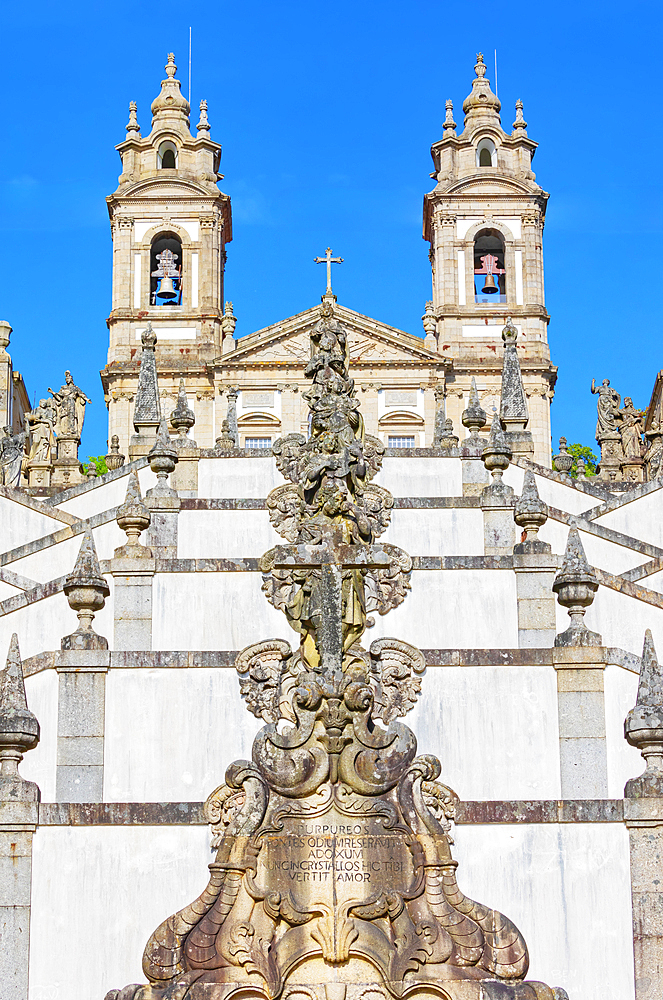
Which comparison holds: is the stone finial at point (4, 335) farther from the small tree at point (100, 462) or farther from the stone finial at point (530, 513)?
the stone finial at point (530, 513)

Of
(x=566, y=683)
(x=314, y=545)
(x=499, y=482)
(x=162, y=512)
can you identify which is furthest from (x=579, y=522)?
(x=314, y=545)

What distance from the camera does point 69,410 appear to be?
4578 cm

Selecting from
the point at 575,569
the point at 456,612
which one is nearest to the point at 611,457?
the point at 456,612

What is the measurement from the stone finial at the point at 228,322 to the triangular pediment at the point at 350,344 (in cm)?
86

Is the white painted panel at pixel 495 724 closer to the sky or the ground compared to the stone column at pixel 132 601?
closer to the ground

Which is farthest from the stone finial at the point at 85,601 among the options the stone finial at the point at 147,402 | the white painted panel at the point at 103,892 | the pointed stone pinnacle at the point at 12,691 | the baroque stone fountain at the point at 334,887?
the stone finial at the point at 147,402

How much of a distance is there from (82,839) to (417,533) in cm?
1236

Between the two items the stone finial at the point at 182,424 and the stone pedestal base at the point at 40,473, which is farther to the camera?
the stone pedestal base at the point at 40,473

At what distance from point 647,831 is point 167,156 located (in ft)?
183

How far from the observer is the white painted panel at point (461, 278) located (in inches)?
2525

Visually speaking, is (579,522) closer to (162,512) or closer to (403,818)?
(162,512)

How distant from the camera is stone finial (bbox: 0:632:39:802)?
1484 centimetres

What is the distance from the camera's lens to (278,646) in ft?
59.8

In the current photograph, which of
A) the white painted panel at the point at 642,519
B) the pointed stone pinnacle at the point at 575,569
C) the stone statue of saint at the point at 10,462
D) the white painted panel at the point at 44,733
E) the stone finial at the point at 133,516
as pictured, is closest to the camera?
the white painted panel at the point at 44,733
